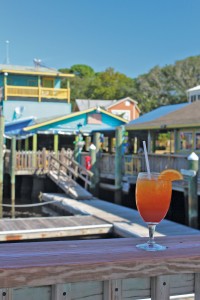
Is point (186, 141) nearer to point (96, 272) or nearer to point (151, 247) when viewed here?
point (151, 247)

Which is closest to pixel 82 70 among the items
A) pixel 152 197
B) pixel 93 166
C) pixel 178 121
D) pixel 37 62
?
pixel 37 62

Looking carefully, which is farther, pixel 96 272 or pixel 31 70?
pixel 31 70

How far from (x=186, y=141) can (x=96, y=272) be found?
18.7 meters

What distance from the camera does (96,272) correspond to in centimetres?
158

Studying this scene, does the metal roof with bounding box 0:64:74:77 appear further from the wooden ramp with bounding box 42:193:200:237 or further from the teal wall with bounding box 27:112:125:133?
the wooden ramp with bounding box 42:193:200:237

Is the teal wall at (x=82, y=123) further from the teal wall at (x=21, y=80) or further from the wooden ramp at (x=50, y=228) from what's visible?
the wooden ramp at (x=50, y=228)

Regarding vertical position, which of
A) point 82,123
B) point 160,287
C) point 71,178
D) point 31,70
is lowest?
point 71,178

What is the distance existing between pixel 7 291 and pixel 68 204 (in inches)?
598

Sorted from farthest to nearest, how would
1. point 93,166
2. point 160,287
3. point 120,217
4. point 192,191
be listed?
1. point 93,166
2. point 120,217
3. point 192,191
4. point 160,287

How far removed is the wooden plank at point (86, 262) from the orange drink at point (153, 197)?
142mm

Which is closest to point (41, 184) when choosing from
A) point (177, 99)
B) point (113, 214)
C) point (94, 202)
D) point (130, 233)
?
point (94, 202)

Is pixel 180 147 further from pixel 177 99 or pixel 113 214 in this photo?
pixel 177 99

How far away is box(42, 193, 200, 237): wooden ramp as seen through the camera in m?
11.2

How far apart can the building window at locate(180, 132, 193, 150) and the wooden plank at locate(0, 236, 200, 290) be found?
18.0 metres
